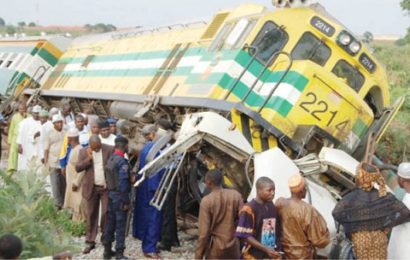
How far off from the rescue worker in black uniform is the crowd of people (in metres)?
0.01

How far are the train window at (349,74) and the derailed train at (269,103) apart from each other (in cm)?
1

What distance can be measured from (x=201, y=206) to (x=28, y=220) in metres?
1.71

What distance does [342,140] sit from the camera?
767cm

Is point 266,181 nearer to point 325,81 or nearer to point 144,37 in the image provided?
point 325,81

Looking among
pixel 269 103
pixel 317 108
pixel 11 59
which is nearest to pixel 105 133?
pixel 269 103

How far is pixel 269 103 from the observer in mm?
7613

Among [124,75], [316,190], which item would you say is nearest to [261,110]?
[316,190]

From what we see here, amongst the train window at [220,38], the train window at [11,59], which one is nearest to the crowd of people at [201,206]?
the train window at [220,38]

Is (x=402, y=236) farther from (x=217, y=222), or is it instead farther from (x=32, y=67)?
(x=32, y=67)

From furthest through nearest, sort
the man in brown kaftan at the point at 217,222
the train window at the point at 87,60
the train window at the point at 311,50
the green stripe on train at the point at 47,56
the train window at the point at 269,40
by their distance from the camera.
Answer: the green stripe on train at the point at 47,56 → the train window at the point at 87,60 → the train window at the point at 311,50 → the train window at the point at 269,40 → the man in brown kaftan at the point at 217,222

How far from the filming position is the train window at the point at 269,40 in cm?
821

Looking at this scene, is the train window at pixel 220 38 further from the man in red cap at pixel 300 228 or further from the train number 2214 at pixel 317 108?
the man in red cap at pixel 300 228

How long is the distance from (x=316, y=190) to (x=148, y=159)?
199 cm

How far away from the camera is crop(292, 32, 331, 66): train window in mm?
8328
